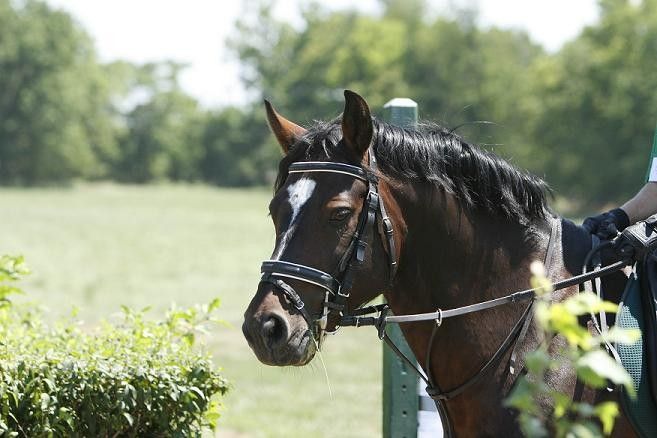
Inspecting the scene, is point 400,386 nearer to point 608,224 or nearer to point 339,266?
point 608,224

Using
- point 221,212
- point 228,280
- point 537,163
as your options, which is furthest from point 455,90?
point 228,280

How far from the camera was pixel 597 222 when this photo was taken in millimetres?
3594

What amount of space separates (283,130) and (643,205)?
1568mm

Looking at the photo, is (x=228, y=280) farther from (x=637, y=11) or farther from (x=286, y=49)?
(x=286, y=49)

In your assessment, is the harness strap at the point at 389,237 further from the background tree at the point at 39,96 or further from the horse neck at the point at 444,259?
the background tree at the point at 39,96

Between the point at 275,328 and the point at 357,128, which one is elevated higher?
the point at 357,128

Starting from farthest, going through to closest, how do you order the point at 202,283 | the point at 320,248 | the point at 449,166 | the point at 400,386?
the point at 202,283
the point at 400,386
the point at 449,166
the point at 320,248

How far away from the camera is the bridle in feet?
10.1

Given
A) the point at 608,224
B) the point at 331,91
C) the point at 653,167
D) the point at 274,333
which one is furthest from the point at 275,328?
the point at 331,91

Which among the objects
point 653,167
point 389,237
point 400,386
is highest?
point 653,167

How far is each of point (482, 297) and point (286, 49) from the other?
3644 inches

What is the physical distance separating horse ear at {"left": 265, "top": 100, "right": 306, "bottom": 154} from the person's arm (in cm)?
142

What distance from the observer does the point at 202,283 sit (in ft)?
67.6

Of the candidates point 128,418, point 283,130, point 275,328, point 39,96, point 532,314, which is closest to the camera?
point 275,328
